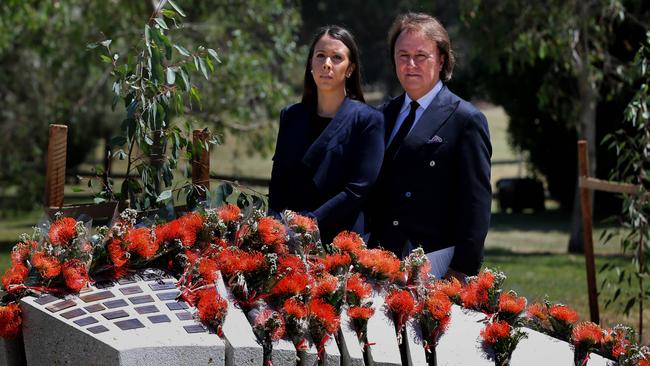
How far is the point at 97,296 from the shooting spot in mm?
3611

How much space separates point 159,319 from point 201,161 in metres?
1.63

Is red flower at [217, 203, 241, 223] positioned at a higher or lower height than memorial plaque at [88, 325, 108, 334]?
higher

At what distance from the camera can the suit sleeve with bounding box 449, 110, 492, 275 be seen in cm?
438

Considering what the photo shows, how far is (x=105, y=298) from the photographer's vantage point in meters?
3.60

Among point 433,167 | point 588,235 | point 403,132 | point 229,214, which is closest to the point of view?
point 229,214

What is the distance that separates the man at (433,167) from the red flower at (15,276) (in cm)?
150

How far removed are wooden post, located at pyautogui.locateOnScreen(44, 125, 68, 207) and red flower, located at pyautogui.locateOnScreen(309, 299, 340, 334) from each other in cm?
180

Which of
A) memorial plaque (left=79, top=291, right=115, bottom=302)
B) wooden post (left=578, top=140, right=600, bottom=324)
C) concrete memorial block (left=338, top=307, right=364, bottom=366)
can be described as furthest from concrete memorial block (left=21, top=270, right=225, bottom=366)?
wooden post (left=578, top=140, right=600, bottom=324)

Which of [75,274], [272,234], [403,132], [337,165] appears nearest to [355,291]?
[272,234]

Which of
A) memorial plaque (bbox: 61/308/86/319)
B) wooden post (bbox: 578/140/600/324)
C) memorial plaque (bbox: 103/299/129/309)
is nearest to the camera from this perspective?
memorial plaque (bbox: 61/308/86/319)

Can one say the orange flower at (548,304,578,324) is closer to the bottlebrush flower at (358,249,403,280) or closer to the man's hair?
the bottlebrush flower at (358,249,403,280)

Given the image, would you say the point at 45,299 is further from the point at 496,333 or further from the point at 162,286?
the point at 496,333

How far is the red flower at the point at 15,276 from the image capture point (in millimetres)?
3684

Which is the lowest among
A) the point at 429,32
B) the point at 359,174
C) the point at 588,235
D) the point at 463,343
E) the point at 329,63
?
the point at 588,235
